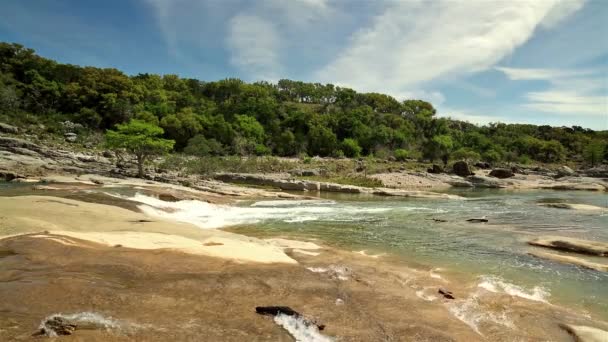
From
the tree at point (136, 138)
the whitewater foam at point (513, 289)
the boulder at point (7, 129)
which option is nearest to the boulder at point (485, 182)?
the tree at point (136, 138)

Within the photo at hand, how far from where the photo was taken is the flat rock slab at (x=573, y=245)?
54.0ft

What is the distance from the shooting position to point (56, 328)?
693 cm

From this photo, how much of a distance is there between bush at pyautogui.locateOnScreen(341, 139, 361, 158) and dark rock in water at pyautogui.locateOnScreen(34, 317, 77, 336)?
281 feet

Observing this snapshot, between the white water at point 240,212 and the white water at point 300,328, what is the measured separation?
1465 cm

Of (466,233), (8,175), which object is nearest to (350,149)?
(8,175)

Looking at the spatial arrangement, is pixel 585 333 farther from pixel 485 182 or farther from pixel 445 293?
pixel 485 182

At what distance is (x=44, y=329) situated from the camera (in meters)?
6.89

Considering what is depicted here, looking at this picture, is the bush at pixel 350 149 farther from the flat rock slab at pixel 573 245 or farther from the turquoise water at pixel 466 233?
the flat rock slab at pixel 573 245

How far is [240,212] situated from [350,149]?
67.5 meters

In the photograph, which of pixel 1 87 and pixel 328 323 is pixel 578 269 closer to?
pixel 328 323

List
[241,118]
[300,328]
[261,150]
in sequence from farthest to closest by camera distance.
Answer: [241,118] → [261,150] → [300,328]

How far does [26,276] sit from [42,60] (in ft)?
313

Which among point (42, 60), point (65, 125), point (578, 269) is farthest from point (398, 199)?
point (42, 60)

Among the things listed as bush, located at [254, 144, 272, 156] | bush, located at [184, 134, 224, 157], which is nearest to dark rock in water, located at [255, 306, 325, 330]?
bush, located at [184, 134, 224, 157]
